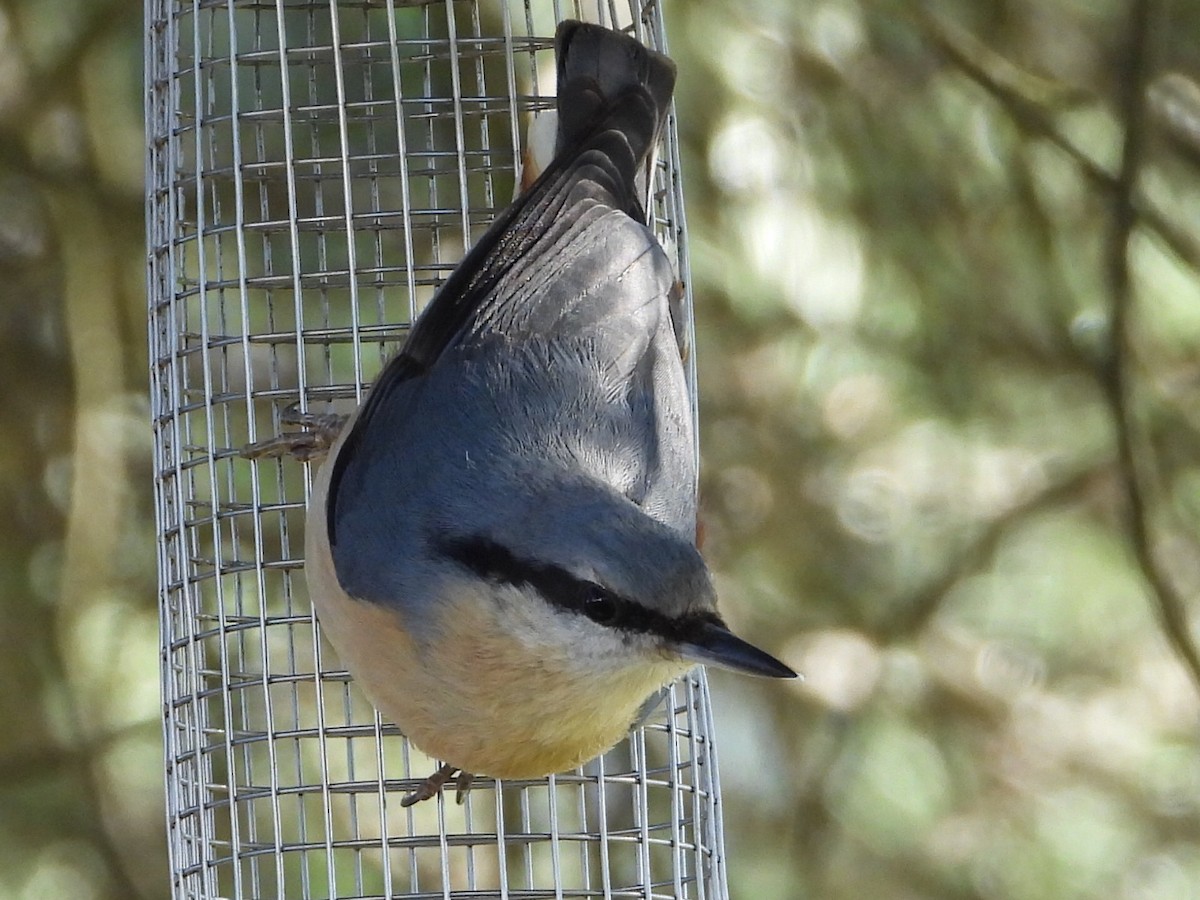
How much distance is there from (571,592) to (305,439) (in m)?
0.93

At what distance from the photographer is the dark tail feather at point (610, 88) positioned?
9.49ft

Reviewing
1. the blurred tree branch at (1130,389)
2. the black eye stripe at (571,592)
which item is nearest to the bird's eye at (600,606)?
the black eye stripe at (571,592)

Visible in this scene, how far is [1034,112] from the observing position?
14.4 ft

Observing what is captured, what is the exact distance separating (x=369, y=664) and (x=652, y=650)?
51cm

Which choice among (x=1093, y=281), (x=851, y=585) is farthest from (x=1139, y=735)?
(x=1093, y=281)

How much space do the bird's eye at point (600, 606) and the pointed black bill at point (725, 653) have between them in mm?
90

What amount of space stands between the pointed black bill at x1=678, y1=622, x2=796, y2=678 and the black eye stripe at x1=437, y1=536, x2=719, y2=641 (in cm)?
1

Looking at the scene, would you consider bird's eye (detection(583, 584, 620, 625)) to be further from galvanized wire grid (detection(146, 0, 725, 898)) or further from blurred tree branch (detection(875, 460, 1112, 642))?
blurred tree branch (detection(875, 460, 1112, 642))

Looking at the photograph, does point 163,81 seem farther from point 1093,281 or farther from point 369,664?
point 1093,281

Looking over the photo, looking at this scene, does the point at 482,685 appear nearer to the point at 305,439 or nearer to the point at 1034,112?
the point at 305,439

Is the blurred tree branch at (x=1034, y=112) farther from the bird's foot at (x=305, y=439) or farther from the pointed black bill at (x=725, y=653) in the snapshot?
the pointed black bill at (x=725, y=653)

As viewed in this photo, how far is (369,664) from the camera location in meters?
2.50

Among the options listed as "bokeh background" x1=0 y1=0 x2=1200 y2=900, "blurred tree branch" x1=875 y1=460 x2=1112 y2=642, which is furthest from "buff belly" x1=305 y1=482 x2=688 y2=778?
"blurred tree branch" x1=875 y1=460 x2=1112 y2=642

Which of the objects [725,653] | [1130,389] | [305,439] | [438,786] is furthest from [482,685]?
[1130,389]
